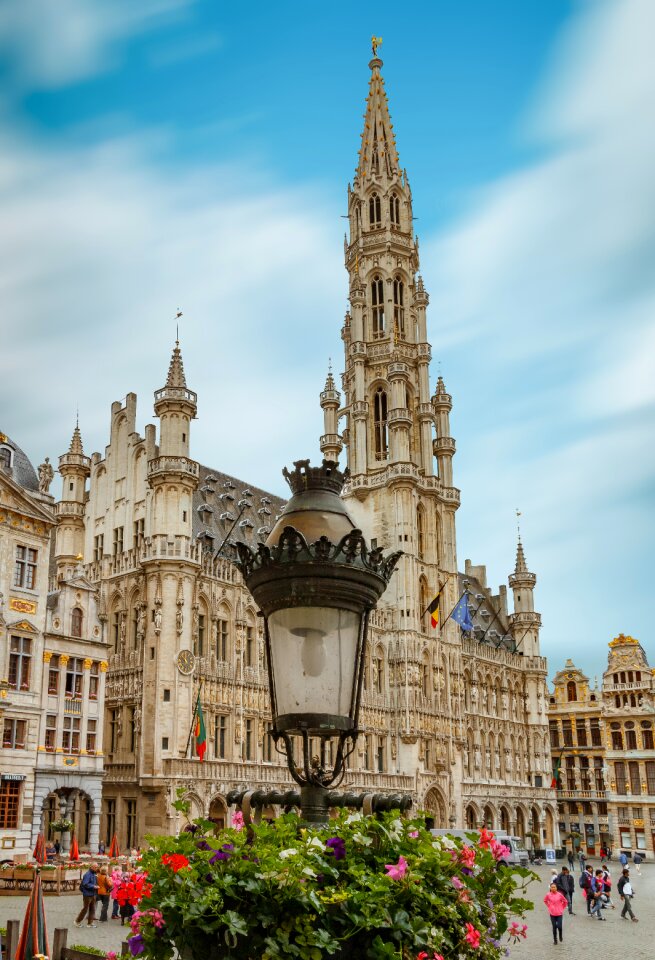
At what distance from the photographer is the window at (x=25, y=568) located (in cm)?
3716

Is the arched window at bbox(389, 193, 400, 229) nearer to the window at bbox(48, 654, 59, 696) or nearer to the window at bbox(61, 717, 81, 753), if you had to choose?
the window at bbox(48, 654, 59, 696)

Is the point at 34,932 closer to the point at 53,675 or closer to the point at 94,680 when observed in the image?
the point at 53,675

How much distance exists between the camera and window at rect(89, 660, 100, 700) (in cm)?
4031

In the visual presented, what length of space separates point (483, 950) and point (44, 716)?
34.7 meters

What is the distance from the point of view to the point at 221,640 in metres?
50.3

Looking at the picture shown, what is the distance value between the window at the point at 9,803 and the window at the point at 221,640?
1530cm

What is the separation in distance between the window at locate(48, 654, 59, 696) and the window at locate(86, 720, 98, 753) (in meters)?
2.31

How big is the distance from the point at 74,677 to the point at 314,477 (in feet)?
111

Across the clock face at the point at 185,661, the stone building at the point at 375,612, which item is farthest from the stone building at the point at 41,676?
the clock face at the point at 185,661

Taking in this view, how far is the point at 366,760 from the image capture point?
194ft

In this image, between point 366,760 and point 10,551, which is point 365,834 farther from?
point 366,760

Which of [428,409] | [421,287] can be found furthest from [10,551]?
[421,287]

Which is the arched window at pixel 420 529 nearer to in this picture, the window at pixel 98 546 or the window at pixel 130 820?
the window at pixel 98 546

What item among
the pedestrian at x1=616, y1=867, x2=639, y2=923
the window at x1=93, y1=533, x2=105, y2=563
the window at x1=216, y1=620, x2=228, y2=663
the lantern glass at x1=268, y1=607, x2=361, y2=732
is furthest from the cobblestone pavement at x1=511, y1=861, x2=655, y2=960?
the window at x1=93, y1=533, x2=105, y2=563
